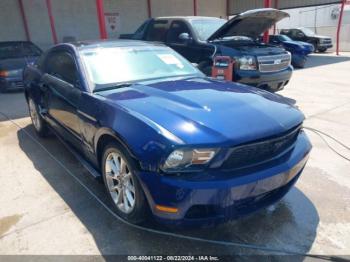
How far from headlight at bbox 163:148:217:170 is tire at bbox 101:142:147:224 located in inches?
12.5

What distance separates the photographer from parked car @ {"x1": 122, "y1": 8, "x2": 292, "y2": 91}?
18.9 feet

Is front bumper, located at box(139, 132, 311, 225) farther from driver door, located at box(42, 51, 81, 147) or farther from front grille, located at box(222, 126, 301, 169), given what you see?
driver door, located at box(42, 51, 81, 147)

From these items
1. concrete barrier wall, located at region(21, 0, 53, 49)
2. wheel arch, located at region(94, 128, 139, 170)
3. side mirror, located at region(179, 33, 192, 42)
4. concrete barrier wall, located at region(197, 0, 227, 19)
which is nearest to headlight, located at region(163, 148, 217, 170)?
wheel arch, located at region(94, 128, 139, 170)

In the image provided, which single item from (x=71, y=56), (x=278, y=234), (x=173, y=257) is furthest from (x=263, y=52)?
(x=173, y=257)

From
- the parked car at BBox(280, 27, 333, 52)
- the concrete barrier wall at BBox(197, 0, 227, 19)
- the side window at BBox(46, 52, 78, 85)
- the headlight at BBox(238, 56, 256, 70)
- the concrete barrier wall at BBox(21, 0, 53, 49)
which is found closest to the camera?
the side window at BBox(46, 52, 78, 85)

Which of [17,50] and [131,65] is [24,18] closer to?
[17,50]

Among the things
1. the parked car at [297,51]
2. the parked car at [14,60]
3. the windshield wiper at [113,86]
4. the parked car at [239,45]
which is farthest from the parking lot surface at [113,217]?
the parked car at [297,51]

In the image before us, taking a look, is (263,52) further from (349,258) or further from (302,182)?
(349,258)

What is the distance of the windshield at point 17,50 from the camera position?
9.29 metres

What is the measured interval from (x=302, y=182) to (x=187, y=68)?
6.05 feet

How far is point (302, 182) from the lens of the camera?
11.1 ft

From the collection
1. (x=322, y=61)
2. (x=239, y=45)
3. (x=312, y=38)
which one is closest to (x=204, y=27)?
(x=239, y=45)

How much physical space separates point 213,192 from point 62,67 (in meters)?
2.66

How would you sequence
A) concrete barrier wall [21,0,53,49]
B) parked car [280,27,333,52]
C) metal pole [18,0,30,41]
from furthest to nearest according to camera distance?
parked car [280,27,333,52]
concrete barrier wall [21,0,53,49]
metal pole [18,0,30,41]
